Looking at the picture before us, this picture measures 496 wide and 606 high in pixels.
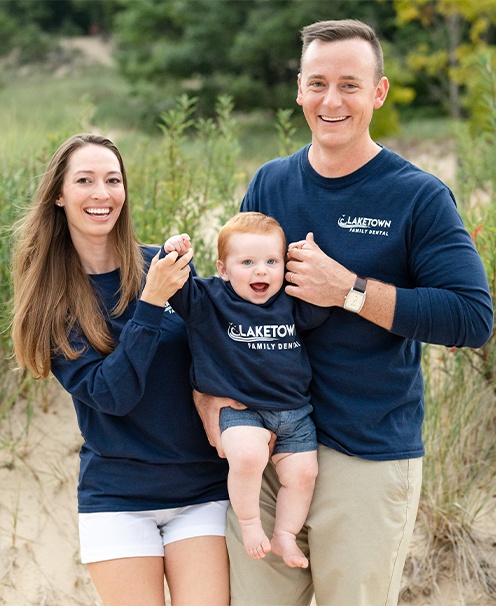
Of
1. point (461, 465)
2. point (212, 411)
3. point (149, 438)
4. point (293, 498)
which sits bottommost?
point (461, 465)

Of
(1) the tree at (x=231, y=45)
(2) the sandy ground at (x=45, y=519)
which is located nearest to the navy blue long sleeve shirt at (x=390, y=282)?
(2) the sandy ground at (x=45, y=519)

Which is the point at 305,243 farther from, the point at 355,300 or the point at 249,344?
the point at 249,344

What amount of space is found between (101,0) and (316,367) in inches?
1478

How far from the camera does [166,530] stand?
9.21 ft

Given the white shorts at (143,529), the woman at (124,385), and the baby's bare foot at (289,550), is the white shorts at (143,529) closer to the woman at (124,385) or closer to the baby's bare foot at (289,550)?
the woman at (124,385)

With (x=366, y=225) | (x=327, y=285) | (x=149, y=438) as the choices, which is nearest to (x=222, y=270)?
(x=327, y=285)

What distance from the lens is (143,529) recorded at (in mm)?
2742

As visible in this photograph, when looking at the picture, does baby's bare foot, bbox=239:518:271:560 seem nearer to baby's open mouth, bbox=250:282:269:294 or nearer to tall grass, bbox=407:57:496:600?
baby's open mouth, bbox=250:282:269:294

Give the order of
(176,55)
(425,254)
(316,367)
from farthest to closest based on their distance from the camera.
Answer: (176,55)
(316,367)
(425,254)

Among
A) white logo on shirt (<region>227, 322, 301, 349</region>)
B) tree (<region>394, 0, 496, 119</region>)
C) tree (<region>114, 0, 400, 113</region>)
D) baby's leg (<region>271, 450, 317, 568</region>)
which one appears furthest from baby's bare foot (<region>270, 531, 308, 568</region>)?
tree (<region>114, 0, 400, 113</region>)

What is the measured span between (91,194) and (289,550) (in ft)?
4.46

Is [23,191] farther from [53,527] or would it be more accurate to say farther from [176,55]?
[176,55]

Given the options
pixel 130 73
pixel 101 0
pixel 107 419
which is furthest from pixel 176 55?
pixel 107 419

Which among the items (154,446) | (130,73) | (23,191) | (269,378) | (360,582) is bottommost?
(360,582)
